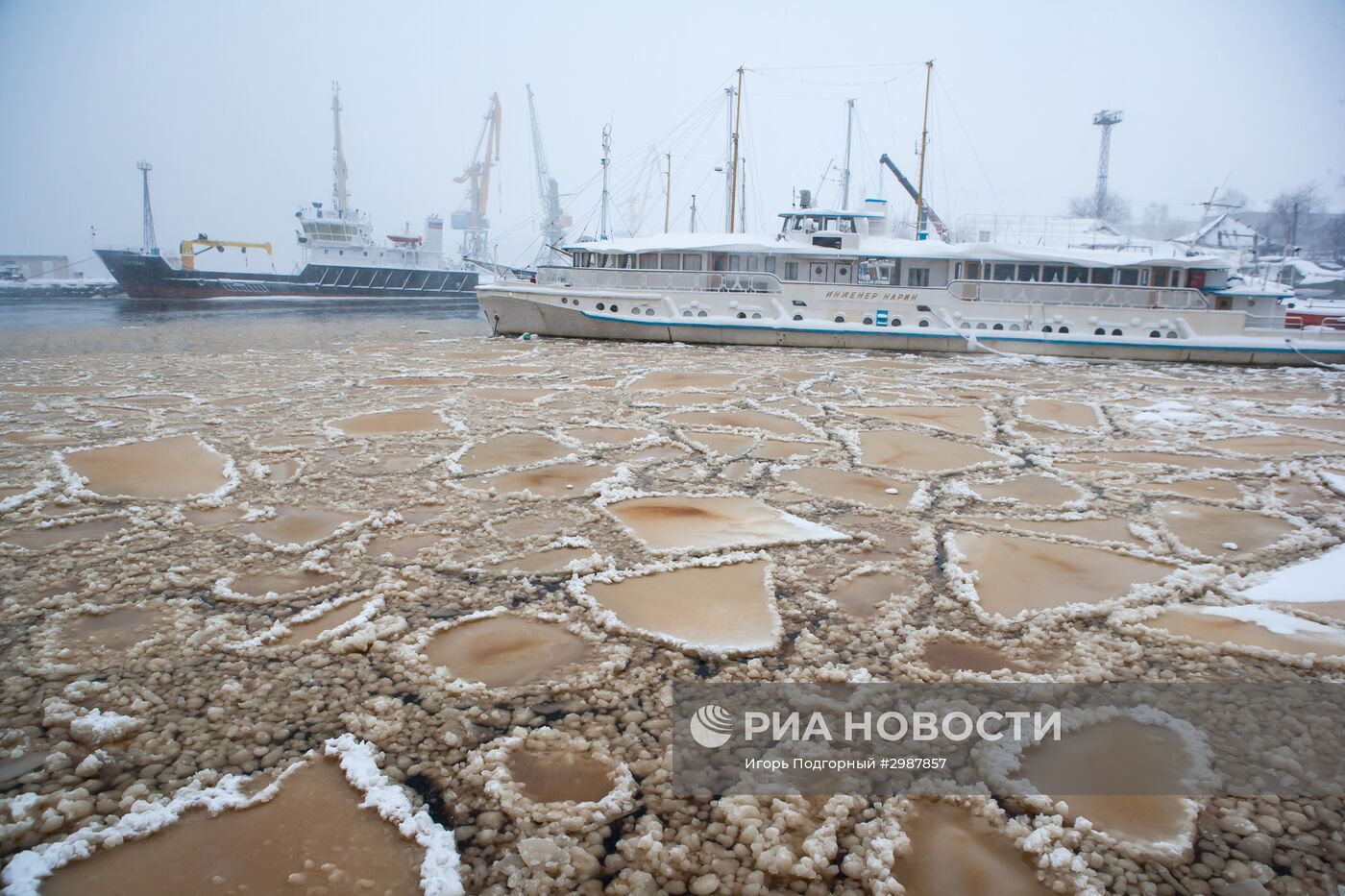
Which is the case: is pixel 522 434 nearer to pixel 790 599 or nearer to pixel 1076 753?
pixel 790 599

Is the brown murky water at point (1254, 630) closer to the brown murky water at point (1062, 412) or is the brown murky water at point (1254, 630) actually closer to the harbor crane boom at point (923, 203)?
the brown murky water at point (1062, 412)

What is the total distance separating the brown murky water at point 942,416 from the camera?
8.51 meters

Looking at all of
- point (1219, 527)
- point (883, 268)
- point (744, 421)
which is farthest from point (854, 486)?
point (883, 268)

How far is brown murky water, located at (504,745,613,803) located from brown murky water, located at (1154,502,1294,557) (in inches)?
162

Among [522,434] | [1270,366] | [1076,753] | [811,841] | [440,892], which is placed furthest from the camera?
[1270,366]

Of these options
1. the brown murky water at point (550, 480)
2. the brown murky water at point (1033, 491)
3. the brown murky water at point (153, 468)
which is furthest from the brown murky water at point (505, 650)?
the brown murky water at point (1033, 491)

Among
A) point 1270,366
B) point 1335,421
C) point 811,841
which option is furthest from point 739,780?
point 1270,366

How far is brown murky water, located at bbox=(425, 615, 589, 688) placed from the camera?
10.6ft

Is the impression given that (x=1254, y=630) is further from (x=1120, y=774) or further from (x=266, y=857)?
(x=266, y=857)

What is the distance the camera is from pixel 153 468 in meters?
6.36

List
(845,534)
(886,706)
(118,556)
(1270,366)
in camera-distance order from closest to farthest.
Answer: (886,706) < (118,556) < (845,534) < (1270,366)

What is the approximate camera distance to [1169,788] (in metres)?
2.51

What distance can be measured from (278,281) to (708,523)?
5137cm

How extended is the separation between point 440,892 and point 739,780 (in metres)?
1.00
